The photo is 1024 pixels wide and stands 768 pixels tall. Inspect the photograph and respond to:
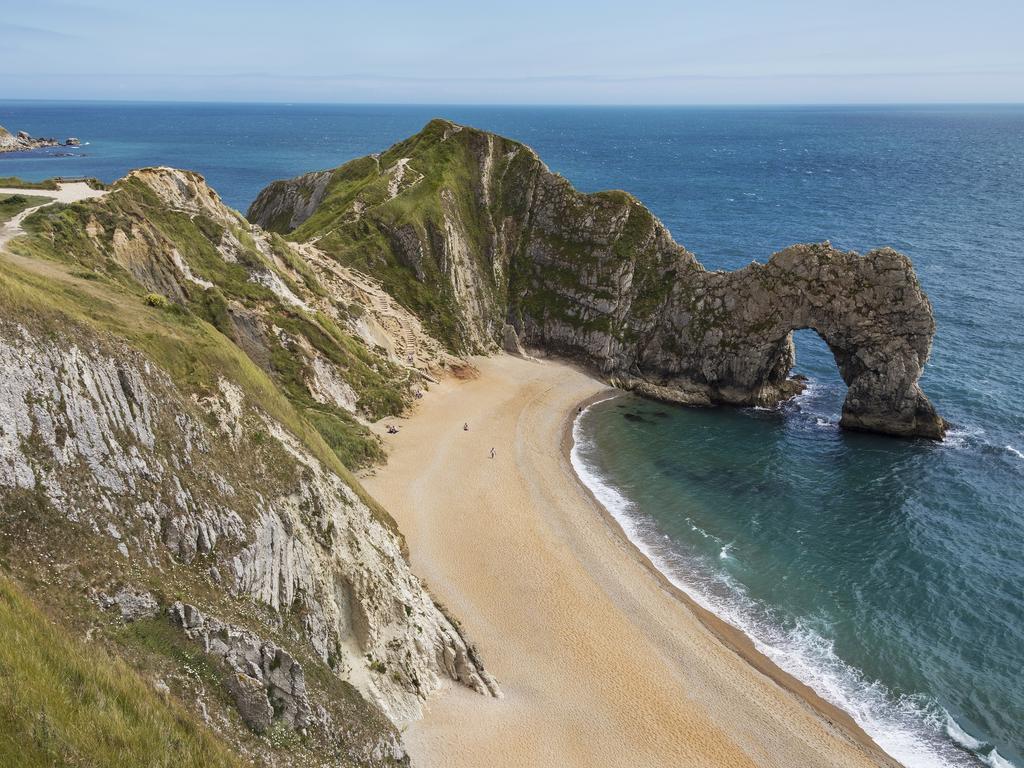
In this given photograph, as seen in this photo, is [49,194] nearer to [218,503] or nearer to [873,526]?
[218,503]

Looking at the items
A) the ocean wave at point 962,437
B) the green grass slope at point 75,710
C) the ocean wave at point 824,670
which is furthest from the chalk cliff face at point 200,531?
the ocean wave at point 962,437

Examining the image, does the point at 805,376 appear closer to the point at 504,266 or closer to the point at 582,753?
the point at 504,266

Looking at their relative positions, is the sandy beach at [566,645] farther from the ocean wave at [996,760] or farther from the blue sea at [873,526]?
the ocean wave at [996,760]

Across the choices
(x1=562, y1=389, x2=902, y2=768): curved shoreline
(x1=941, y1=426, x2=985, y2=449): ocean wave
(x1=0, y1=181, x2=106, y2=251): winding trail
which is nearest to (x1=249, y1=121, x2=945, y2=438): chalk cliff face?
(x1=941, y1=426, x2=985, y2=449): ocean wave

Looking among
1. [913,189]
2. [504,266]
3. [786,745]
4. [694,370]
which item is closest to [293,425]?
[786,745]

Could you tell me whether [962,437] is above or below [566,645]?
above

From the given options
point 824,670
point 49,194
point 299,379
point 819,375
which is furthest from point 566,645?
point 819,375

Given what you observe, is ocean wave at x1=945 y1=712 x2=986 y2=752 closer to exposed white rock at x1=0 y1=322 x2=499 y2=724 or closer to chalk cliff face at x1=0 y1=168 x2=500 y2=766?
exposed white rock at x1=0 y1=322 x2=499 y2=724
